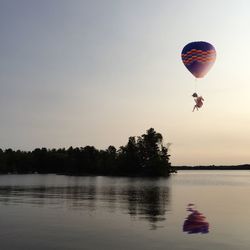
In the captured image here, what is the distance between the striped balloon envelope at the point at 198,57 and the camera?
57438mm

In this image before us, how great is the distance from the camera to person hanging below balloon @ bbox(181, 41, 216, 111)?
57.3m

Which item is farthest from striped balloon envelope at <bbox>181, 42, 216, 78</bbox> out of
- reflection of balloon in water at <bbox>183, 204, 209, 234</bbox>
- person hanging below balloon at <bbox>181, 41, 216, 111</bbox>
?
reflection of balloon in water at <bbox>183, 204, 209, 234</bbox>

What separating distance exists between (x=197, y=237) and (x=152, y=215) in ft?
37.5

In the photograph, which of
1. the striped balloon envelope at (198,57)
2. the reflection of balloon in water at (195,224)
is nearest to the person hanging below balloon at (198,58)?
the striped balloon envelope at (198,57)

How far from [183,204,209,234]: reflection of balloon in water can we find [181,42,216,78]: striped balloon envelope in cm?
2209

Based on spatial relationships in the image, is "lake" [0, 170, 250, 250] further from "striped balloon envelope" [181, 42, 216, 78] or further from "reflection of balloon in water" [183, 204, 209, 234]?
"striped balloon envelope" [181, 42, 216, 78]

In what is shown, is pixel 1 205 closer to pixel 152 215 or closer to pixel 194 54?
pixel 152 215

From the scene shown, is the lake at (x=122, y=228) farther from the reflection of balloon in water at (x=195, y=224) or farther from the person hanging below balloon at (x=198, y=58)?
the person hanging below balloon at (x=198, y=58)

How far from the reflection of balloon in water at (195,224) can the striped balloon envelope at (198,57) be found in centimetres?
2209

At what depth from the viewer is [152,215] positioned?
3984 centimetres

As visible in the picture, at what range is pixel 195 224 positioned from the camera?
114 ft

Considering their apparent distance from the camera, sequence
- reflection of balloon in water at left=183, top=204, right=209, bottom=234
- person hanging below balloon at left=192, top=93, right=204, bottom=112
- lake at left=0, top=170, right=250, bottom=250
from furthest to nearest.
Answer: person hanging below balloon at left=192, top=93, right=204, bottom=112 → reflection of balloon in water at left=183, top=204, right=209, bottom=234 → lake at left=0, top=170, right=250, bottom=250

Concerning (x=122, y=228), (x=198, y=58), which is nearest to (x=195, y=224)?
(x=122, y=228)

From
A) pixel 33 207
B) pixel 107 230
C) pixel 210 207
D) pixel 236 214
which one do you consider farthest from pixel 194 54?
pixel 107 230
